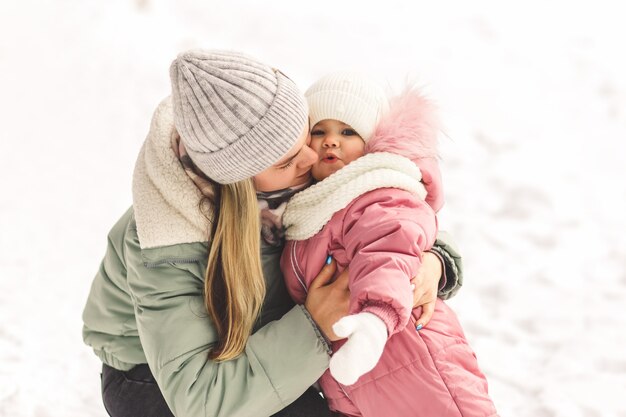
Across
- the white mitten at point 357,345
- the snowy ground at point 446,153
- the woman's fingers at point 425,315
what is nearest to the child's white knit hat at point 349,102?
the woman's fingers at point 425,315

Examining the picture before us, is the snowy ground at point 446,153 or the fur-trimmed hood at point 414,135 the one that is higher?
the fur-trimmed hood at point 414,135

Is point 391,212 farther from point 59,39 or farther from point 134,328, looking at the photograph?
point 59,39

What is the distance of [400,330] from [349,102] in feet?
1.85

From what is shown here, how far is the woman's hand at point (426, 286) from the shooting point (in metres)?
1.67

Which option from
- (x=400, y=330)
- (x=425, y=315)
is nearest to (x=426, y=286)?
(x=425, y=315)

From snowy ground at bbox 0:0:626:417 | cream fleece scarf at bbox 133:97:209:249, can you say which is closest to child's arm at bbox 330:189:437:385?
cream fleece scarf at bbox 133:97:209:249

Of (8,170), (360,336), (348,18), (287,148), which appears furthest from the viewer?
(348,18)

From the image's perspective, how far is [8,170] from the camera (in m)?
3.72

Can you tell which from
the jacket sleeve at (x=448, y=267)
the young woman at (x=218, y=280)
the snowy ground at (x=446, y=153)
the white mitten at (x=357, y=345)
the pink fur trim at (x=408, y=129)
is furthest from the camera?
the snowy ground at (x=446, y=153)

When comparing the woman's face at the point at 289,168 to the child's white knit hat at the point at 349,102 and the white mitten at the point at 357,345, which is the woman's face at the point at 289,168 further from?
the white mitten at the point at 357,345

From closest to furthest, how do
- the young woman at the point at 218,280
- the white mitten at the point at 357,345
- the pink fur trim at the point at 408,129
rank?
the white mitten at the point at 357,345 → the young woman at the point at 218,280 → the pink fur trim at the point at 408,129

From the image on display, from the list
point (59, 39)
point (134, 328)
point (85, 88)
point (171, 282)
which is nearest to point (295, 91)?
point (171, 282)

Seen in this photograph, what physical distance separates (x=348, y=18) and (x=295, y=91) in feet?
11.1

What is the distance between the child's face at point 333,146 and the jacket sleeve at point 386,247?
158 millimetres
